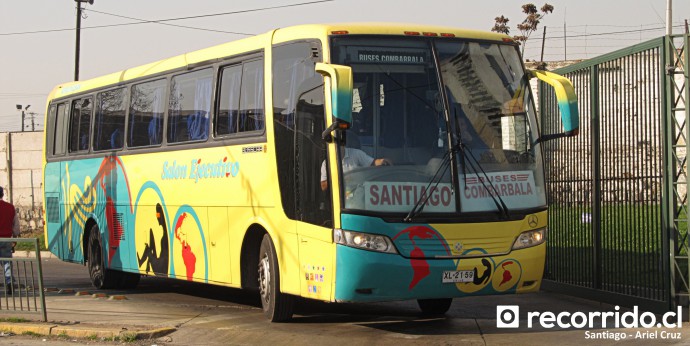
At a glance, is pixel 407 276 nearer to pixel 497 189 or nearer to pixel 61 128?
pixel 497 189

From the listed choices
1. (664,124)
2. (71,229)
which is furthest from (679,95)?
(71,229)

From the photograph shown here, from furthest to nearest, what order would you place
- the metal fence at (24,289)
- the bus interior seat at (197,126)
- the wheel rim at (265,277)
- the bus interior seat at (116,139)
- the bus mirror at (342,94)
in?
1. the bus interior seat at (116,139)
2. the bus interior seat at (197,126)
3. the metal fence at (24,289)
4. the wheel rim at (265,277)
5. the bus mirror at (342,94)

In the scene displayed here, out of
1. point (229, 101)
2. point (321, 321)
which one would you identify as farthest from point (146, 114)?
point (321, 321)

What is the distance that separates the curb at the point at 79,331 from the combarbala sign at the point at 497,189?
3625 millimetres

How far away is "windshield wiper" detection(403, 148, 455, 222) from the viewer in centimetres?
1107

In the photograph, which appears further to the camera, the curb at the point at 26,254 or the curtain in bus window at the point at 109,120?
the curb at the point at 26,254

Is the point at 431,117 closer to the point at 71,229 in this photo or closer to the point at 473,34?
the point at 473,34

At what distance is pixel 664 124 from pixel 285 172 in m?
4.50

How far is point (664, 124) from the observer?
12.8 metres

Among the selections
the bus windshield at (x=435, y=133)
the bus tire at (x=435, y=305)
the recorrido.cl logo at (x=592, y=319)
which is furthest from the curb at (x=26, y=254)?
the bus windshield at (x=435, y=133)

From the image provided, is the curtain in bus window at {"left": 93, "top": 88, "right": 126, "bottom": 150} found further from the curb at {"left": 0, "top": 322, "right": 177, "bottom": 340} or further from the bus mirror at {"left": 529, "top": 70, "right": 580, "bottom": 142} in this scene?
the bus mirror at {"left": 529, "top": 70, "right": 580, "bottom": 142}

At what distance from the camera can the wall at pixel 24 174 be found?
121ft

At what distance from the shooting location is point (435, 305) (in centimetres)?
1358

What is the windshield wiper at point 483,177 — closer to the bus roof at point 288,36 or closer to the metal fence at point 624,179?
the bus roof at point 288,36
